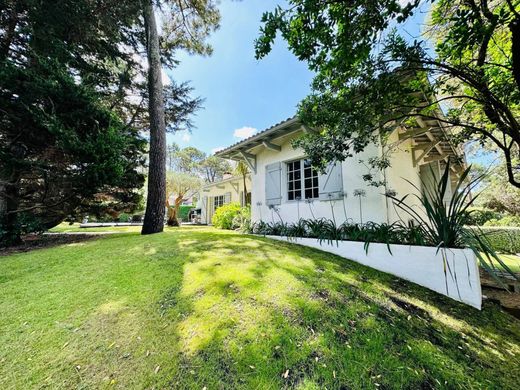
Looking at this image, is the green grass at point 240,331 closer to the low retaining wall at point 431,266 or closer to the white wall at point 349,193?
the low retaining wall at point 431,266

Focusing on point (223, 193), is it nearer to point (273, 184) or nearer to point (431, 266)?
point (273, 184)

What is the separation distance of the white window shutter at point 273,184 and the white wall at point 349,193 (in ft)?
0.44

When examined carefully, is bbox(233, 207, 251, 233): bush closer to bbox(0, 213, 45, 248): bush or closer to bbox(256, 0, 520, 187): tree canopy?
bbox(256, 0, 520, 187): tree canopy

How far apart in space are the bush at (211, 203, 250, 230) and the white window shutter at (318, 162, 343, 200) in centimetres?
403

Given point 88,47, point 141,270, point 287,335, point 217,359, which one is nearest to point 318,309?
point 287,335

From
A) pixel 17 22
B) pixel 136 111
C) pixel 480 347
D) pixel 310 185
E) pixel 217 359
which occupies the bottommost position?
pixel 480 347

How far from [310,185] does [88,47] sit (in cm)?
844

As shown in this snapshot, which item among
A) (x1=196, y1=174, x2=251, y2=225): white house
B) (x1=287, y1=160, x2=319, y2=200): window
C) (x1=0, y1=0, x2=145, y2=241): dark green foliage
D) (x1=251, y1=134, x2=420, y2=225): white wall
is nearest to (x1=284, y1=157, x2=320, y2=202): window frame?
(x1=287, y1=160, x2=319, y2=200): window

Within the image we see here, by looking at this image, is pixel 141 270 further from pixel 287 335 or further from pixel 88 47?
pixel 88 47

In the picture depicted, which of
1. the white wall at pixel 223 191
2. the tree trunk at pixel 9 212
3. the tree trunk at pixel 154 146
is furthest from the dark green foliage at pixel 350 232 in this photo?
the white wall at pixel 223 191

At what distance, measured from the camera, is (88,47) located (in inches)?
268

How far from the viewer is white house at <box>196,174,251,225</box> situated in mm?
12938

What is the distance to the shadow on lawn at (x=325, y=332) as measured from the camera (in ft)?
5.51

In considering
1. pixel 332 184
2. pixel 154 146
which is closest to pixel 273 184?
pixel 332 184
